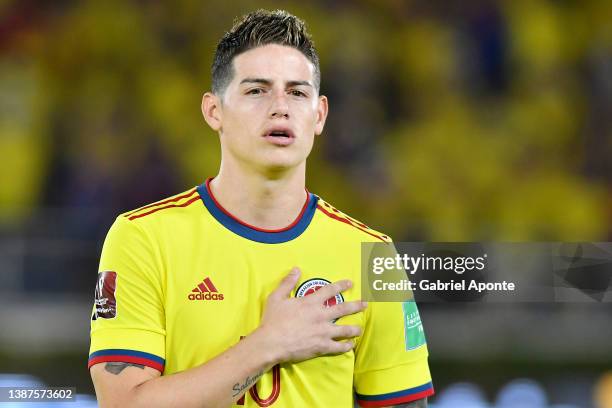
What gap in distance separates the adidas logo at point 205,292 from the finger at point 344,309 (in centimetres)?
28

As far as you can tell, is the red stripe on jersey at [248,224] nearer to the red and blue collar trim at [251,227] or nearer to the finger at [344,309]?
the red and blue collar trim at [251,227]

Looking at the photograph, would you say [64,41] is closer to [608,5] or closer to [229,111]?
[608,5]

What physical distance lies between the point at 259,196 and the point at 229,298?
0.97 ft

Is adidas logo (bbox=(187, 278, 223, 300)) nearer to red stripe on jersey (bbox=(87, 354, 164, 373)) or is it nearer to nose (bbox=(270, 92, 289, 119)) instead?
red stripe on jersey (bbox=(87, 354, 164, 373))

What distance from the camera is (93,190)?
7266mm

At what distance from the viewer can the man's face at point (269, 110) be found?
2350 millimetres

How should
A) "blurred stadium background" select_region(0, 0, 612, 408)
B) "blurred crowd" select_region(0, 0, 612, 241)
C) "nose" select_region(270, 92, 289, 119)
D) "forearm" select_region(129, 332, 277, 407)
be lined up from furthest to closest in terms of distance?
"blurred crowd" select_region(0, 0, 612, 241)
"blurred stadium background" select_region(0, 0, 612, 408)
"nose" select_region(270, 92, 289, 119)
"forearm" select_region(129, 332, 277, 407)

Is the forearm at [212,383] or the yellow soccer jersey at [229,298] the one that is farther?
the yellow soccer jersey at [229,298]

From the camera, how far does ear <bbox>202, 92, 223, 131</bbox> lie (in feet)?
8.23

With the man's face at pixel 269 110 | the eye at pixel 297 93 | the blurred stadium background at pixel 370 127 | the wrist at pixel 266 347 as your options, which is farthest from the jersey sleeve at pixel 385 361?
the blurred stadium background at pixel 370 127

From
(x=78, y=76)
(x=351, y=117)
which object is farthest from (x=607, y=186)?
(x=78, y=76)

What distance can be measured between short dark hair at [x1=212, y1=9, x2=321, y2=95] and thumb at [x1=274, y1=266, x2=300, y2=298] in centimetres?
52

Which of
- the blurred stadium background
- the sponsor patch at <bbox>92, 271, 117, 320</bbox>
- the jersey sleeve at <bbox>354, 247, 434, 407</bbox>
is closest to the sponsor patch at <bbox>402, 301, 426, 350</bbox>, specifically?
the jersey sleeve at <bbox>354, 247, 434, 407</bbox>

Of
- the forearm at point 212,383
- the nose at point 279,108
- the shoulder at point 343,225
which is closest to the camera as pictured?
the forearm at point 212,383
